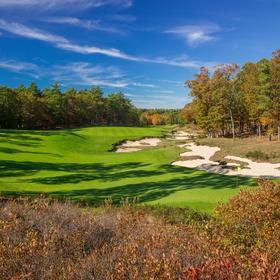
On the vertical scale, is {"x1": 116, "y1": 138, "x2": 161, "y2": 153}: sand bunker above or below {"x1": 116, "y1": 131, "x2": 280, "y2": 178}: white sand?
above

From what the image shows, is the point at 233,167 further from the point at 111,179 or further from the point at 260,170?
the point at 111,179

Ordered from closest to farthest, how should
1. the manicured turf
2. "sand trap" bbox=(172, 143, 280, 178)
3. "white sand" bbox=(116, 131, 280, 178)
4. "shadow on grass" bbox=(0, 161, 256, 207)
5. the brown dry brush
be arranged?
1. the brown dry brush
2. the manicured turf
3. "shadow on grass" bbox=(0, 161, 256, 207)
4. "sand trap" bbox=(172, 143, 280, 178)
5. "white sand" bbox=(116, 131, 280, 178)

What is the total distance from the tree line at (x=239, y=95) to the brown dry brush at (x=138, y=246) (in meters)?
55.7

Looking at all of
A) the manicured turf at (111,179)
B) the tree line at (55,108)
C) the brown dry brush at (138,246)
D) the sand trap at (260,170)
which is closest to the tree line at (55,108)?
the tree line at (55,108)

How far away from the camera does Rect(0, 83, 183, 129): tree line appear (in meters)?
95.6

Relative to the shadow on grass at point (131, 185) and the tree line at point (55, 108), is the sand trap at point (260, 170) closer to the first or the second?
the shadow on grass at point (131, 185)

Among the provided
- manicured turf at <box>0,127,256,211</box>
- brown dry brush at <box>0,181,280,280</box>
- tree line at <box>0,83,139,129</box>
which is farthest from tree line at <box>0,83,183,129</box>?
brown dry brush at <box>0,181,280,280</box>

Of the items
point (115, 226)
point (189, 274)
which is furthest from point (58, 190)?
point (189, 274)

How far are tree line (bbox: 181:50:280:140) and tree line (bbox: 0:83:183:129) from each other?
142 feet

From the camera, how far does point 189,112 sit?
342 feet

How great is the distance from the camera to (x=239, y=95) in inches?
2985

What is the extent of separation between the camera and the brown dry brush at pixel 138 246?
546 centimetres

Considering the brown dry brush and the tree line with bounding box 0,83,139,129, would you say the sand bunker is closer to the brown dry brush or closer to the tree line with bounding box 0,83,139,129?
the tree line with bounding box 0,83,139,129

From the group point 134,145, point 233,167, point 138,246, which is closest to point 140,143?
point 134,145
